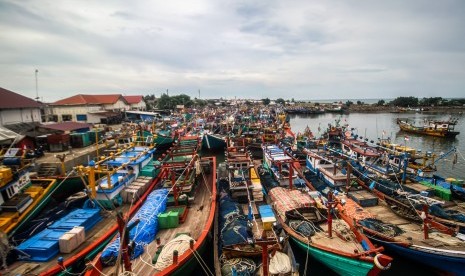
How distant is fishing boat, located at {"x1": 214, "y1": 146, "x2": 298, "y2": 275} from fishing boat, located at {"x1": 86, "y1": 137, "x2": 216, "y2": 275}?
3.41 ft

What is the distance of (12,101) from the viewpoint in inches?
1423

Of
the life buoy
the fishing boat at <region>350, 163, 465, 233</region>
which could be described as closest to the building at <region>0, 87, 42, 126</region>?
the life buoy

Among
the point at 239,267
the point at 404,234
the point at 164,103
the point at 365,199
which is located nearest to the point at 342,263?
the point at 239,267

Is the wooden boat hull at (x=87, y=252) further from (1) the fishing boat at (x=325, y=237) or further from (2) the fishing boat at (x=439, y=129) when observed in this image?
(2) the fishing boat at (x=439, y=129)

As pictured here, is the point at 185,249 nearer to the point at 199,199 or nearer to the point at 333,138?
the point at 199,199

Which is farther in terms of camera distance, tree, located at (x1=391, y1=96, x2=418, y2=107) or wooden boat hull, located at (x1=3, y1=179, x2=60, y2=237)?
tree, located at (x1=391, y1=96, x2=418, y2=107)

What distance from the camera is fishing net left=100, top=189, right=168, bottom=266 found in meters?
11.3

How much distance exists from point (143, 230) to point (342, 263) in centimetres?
1035

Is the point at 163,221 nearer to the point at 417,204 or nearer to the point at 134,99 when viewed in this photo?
the point at 417,204

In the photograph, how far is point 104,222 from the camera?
52.0 ft

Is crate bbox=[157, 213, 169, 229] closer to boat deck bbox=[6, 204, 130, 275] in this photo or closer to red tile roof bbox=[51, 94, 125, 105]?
boat deck bbox=[6, 204, 130, 275]

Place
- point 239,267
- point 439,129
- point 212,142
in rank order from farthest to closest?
point 439,129 < point 212,142 < point 239,267

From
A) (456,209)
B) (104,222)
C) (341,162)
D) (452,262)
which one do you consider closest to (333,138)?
(341,162)

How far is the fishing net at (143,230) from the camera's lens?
11.3 meters
